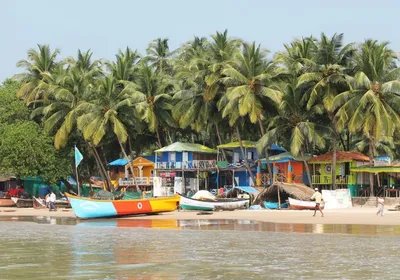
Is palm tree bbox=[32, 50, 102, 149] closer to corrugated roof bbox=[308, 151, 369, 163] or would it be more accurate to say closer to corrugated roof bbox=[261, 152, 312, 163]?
corrugated roof bbox=[261, 152, 312, 163]

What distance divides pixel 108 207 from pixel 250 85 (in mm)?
15789

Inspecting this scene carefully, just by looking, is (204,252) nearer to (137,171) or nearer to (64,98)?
(64,98)

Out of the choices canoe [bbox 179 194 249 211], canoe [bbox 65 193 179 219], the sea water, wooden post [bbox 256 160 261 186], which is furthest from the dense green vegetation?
the sea water

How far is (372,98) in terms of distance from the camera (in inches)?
1656

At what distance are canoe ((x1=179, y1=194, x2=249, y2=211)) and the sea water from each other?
37.0ft

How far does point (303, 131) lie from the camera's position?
147ft

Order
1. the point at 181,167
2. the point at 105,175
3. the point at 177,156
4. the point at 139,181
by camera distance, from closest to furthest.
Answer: the point at 181,167 < the point at 177,156 < the point at 139,181 < the point at 105,175

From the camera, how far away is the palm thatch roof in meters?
40.5

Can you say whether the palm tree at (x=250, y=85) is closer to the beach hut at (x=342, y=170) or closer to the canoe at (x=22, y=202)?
the beach hut at (x=342, y=170)

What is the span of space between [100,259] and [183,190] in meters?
34.7

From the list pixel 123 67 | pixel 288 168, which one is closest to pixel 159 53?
pixel 123 67

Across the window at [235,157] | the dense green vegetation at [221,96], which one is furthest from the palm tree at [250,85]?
the window at [235,157]

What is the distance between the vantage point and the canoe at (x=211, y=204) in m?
41.5

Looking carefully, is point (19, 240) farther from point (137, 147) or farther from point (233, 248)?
point (137, 147)
